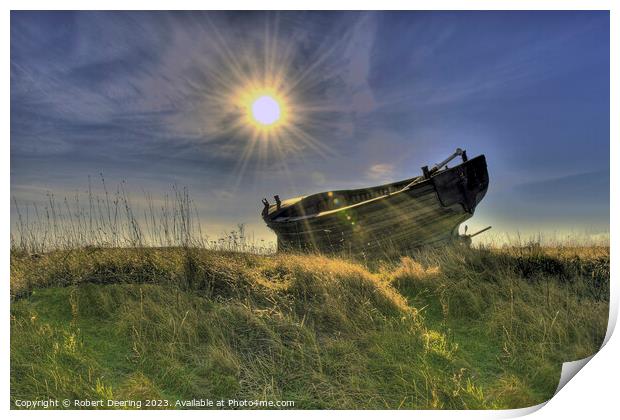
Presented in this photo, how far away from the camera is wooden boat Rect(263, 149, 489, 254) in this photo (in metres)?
9.05

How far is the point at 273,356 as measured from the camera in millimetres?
3834

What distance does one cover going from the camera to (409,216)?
365 inches

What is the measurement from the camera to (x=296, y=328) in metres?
4.18

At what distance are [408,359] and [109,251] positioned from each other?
3.96m

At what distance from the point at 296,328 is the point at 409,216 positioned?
562 cm

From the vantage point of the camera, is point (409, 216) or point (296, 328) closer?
point (296, 328)

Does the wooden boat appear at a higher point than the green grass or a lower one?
higher

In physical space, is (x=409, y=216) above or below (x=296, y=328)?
above

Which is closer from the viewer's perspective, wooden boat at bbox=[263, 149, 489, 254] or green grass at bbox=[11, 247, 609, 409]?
green grass at bbox=[11, 247, 609, 409]

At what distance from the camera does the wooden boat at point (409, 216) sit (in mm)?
9047

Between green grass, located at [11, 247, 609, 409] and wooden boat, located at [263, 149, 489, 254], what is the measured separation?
3241 mm

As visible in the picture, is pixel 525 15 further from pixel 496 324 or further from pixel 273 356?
pixel 273 356

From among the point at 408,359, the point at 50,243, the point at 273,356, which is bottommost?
the point at 408,359
